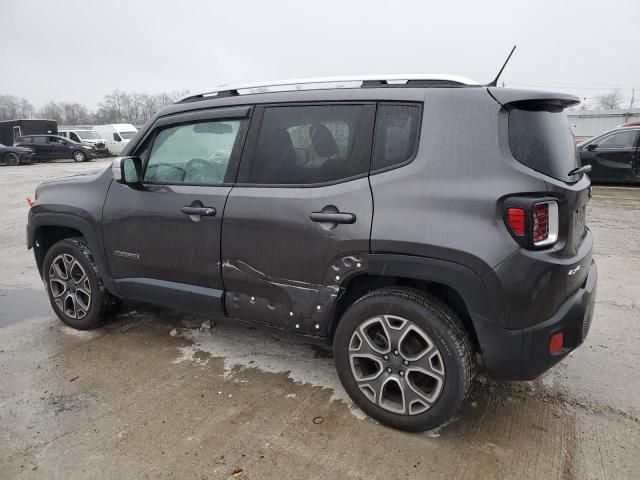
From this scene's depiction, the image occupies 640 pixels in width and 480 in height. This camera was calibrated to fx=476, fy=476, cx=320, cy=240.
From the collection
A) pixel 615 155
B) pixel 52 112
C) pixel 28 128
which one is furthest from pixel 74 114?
pixel 615 155

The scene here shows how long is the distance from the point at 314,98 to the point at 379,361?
5.06 feet

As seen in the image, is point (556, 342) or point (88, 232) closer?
point (556, 342)

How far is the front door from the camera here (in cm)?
305

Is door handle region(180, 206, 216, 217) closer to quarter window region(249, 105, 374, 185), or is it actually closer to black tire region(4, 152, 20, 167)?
quarter window region(249, 105, 374, 185)

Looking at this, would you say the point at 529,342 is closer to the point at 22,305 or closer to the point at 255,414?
the point at 255,414

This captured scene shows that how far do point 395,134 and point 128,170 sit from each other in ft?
6.33

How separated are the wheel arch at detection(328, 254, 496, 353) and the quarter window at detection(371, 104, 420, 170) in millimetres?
514

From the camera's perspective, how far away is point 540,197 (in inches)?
85.4

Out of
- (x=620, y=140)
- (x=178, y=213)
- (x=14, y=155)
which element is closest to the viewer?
(x=178, y=213)

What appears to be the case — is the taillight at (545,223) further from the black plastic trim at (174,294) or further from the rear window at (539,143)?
the black plastic trim at (174,294)

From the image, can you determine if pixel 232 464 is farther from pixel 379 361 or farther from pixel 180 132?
pixel 180 132

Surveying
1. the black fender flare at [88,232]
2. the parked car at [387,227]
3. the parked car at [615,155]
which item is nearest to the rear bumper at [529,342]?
the parked car at [387,227]

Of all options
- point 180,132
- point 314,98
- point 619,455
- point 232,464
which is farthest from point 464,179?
point 180,132

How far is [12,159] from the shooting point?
81.0 feet
